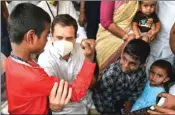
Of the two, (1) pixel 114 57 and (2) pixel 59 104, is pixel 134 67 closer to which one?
(1) pixel 114 57

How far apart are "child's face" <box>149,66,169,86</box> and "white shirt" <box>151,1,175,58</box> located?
0.16 ft

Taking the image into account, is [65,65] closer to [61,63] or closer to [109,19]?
[61,63]

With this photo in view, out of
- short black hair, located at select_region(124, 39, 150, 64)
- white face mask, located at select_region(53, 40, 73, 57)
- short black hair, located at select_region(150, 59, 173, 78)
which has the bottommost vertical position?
short black hair, located at select_region(150, 59, 173, 78)

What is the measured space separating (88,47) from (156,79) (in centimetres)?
21

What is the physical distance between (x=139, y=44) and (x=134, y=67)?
0.21 feet

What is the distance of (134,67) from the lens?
694 millimetres

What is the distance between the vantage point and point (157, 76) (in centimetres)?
72

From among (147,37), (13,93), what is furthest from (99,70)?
(13,93)

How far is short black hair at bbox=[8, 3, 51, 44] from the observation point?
538 mm

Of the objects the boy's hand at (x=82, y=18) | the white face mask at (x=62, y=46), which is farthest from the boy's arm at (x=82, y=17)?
the white face mask at (x=62, y=46)

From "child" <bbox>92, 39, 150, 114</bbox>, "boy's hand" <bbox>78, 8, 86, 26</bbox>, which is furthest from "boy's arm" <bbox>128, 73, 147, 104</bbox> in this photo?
→ "boy's hand" <bbox>78, 8, 86, 26</bbox>

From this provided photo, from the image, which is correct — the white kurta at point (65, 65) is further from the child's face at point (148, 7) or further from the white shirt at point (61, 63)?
the child's face at point (148, 7)

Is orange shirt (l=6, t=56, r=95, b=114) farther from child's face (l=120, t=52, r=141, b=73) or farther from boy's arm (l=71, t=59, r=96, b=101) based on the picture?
child's face (l=120, t=52, r=141, b=73)

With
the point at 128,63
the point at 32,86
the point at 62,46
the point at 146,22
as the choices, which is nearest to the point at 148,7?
the point at 146,22
